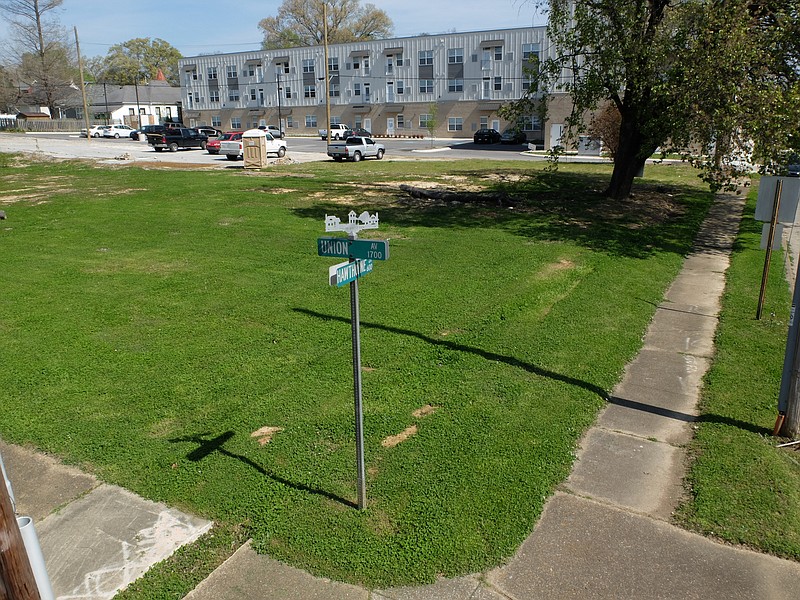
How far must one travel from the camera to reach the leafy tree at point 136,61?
12281 cm

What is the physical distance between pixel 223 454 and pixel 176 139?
47655mm

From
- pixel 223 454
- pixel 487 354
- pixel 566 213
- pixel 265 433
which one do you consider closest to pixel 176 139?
pixel 566 213

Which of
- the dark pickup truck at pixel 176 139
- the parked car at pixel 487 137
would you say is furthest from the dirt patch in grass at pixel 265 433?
the parked car at pixel 487 137

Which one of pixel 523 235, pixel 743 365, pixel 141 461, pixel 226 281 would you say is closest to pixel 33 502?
pixel 141 461

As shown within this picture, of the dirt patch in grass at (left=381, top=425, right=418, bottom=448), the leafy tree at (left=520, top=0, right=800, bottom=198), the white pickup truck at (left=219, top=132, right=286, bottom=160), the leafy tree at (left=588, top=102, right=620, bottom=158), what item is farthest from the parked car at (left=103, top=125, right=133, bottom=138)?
the dirt patch in grass at (left=381, top=425, right=418, bottom=448)

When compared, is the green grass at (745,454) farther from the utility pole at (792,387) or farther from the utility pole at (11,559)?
the utility pole at (11,559)

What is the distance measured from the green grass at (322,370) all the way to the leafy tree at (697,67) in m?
2.68

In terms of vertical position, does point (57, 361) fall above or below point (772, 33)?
below

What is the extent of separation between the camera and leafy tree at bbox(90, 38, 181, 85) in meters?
123

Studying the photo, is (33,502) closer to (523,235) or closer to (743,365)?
(743,365)

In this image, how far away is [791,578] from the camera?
3.97m

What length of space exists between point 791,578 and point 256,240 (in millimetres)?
11824

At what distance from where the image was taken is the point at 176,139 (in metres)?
48.5

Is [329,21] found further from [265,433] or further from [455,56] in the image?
[265,433]
